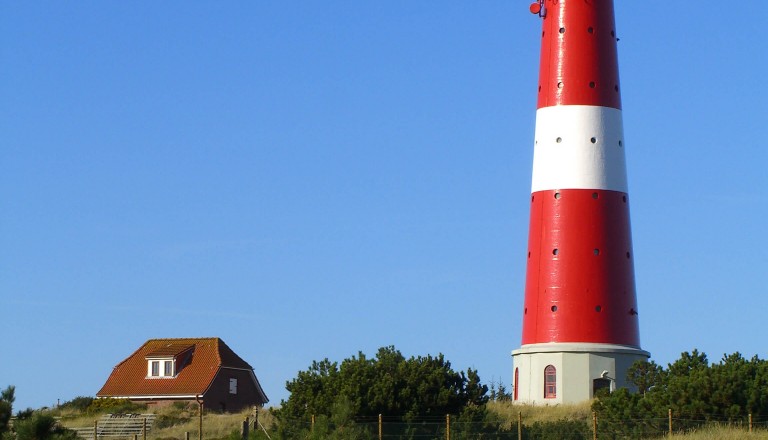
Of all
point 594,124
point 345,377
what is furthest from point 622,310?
point 345,377

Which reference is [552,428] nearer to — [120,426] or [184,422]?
[184,422]

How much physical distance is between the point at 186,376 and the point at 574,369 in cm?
1892

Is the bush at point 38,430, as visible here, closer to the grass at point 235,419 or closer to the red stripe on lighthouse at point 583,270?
the grass at point 235,419

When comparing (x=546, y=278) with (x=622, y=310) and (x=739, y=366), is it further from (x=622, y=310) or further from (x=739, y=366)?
(x=739, y=366)

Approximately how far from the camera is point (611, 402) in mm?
39500

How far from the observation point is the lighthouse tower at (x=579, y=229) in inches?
1786

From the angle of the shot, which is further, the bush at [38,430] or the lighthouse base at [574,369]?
the lighthouse base at [574,369]

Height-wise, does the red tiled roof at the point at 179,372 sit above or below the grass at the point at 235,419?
above

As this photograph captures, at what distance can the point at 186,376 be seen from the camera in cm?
5781

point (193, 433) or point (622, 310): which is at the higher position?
point (622, 310)

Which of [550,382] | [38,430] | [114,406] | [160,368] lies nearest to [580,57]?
[550,382]

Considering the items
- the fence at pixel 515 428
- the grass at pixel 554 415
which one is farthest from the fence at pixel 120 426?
the grass at pixel 554 415

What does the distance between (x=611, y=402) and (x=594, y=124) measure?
1046 cm

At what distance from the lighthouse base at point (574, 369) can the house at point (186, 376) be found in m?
15.8
